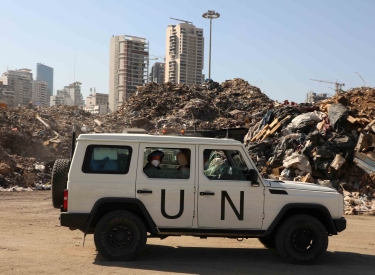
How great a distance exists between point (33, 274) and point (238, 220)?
10.1ft

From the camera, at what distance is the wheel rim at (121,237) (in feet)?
25.3

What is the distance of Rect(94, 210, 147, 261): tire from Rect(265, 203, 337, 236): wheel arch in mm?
1997

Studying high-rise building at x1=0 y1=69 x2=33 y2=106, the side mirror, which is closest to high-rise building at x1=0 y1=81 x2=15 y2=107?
the side mirror

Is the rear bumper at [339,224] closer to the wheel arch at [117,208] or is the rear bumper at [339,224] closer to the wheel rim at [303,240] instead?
the wheel rim at [303,240]

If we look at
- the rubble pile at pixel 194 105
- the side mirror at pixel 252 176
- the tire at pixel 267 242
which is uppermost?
the rubble pile at pixel 194 105

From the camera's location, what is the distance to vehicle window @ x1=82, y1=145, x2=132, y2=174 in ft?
25.3

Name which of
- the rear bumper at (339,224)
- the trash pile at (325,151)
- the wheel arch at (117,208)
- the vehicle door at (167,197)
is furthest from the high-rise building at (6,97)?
the rear bumper at (339,224)

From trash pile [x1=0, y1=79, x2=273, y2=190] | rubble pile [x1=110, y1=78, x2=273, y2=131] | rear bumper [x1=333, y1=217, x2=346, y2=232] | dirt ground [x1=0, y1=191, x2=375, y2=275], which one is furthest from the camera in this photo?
rubble pile [x1=110, y1=78, x2=273, y2=131]

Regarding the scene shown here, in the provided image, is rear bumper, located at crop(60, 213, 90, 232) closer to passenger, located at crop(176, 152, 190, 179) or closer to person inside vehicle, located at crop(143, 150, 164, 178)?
person inside vehicle, located at crop(143, 150, 164, 178)

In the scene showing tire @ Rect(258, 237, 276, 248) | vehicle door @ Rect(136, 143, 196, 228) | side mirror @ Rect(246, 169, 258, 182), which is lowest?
tire @ Rect(258, 237, 276, 248)

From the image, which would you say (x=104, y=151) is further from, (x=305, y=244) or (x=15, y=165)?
(x=15, y=165)

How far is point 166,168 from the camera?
7.83m

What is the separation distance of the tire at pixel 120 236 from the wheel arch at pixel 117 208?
10 centimetres

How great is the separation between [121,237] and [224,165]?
6.38 ft
